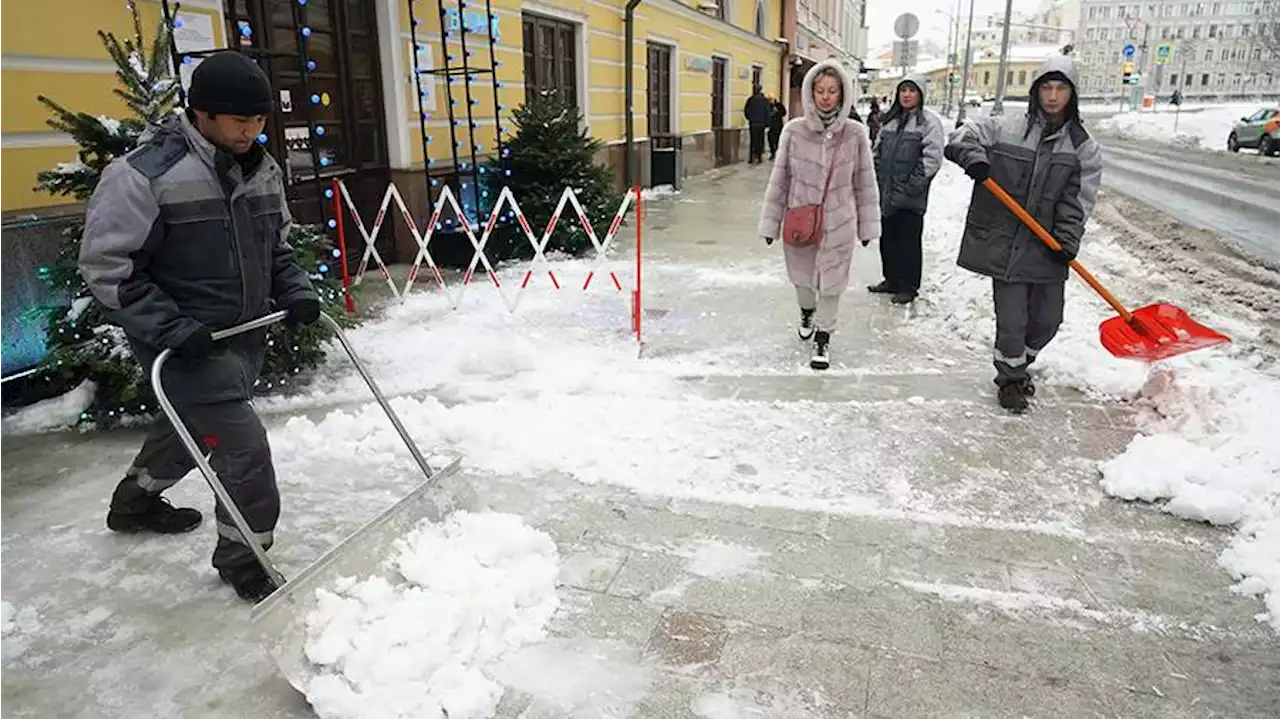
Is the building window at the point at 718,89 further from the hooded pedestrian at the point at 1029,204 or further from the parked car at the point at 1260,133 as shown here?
the hooded pedestrian at the point at 1029,204

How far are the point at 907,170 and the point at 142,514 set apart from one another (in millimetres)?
6010

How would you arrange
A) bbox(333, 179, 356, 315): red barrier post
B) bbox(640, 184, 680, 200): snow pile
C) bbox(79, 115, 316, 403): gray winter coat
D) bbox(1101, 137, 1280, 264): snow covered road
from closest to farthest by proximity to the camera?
bbox(79, 115, 316, 403): gray winter coat, bbox(333, 179, 356, 315): red barrier post, bbox(1101, 137, 1280, 264): snow covered road, bbox(640, 184, 680, 200): snow pile

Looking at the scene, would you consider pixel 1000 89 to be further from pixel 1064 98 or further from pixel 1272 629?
pixel 1272 629

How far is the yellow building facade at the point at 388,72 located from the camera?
5.02m

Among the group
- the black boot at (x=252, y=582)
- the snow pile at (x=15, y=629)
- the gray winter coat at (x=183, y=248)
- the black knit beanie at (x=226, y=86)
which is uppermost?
the black knit beanie at (x=226, y=86)

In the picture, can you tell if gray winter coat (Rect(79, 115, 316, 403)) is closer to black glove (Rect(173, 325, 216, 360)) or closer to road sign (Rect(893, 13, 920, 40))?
black glove (Rect(173, 325, 216, 360))

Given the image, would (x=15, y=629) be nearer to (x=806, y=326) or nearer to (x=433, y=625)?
(x=433, y=625)

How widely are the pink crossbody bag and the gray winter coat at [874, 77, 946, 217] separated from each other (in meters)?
1.86

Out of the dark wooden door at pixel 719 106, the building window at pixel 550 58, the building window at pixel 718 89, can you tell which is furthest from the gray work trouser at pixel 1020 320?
the building window at pixel 718 89

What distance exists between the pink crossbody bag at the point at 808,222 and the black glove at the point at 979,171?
0.97 meters

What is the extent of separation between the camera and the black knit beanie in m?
2.61

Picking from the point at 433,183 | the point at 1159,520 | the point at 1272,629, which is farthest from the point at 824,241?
the point at 433,183

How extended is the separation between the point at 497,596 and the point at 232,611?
973 mm

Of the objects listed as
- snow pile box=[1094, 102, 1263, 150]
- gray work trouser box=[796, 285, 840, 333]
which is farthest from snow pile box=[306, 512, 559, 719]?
snow pile box=[1094, 102, 1263, 150]
